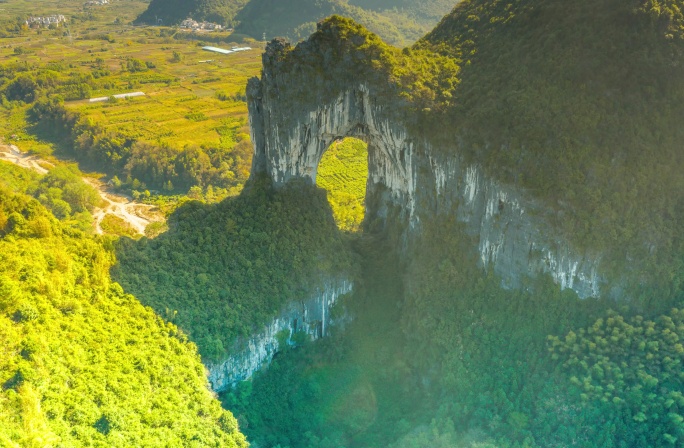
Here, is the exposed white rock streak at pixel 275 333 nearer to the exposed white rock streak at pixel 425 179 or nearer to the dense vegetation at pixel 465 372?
the dense vegetation at pixel 465 372

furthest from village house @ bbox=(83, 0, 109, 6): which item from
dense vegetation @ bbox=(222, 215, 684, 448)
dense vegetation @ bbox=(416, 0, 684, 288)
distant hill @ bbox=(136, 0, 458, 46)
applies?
dense vegetation @ bbox=(416, 0, 684, 288)

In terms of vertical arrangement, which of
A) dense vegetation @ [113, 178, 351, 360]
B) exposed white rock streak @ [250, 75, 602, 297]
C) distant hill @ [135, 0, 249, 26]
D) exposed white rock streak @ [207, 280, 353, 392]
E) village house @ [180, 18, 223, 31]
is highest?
distant hill @ [135, 0, 249, 26]

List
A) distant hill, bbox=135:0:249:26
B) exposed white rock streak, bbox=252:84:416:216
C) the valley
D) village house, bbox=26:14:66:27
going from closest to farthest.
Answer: the valley, exposed white rock streak, bbox=252:84:416:216, distant hill, bbox=135:0:249:26, village house, bbox=26:14:66:27

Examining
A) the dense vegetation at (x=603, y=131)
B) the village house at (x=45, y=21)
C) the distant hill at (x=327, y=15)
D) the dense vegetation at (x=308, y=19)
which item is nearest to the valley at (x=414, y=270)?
the dense vegetation at (x=603, y=131)

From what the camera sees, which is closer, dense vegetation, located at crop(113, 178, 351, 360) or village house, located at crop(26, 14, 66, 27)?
dense vegetation, located at crop(113, 178, 351, 360)

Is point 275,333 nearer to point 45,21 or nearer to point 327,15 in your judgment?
point 327,15

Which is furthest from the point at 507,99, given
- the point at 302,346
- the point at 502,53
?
the point at 302,346

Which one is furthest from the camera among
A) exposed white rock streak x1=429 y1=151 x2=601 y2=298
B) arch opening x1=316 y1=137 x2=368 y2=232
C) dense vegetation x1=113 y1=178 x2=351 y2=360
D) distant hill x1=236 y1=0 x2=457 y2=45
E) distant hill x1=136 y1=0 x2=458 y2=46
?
distant hill x1=236 y1=0 x2=457 y2=45

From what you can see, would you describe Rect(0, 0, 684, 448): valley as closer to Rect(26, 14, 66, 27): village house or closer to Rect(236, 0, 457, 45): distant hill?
Rect(236, 0, 457, 45): distant hill
